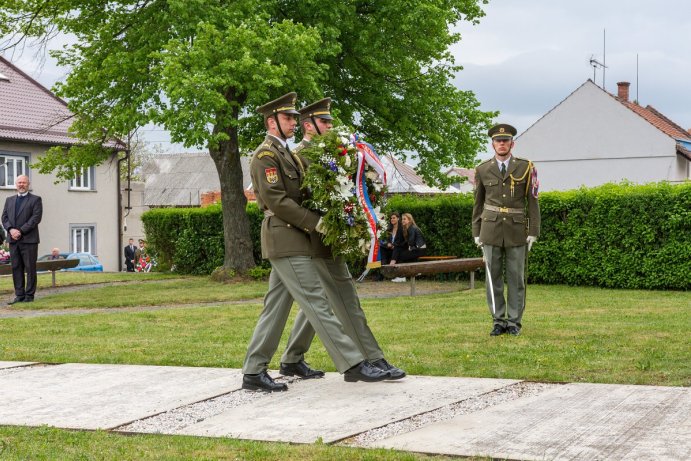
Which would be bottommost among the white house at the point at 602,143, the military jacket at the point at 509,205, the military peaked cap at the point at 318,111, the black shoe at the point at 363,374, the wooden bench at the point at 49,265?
the black shoe at the point at 363,374

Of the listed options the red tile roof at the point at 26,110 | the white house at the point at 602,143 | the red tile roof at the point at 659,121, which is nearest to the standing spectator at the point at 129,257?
the red tile roof at the point at 26,110

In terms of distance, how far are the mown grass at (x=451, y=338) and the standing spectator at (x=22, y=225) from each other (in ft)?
2.53

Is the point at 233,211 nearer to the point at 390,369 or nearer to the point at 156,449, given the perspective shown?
the point at 390,369

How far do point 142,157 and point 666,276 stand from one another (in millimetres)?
81144

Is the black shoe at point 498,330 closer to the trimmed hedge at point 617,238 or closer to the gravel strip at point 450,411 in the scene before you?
the gravel strip at point 450,411

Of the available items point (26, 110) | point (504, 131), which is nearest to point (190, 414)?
point (504, 131)

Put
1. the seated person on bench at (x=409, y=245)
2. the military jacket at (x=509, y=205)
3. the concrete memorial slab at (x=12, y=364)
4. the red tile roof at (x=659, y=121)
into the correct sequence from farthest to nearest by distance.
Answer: the red tile roof at (x=659, y=121)
the seated person on bench at (x=409, y=245)
the military jacket at (x=509, y=205)
the concrete memorial slab at (x=12, y=364)

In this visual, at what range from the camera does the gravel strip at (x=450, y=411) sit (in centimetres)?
542

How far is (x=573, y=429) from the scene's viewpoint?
5414mm

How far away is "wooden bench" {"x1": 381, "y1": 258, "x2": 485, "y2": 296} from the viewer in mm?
16891

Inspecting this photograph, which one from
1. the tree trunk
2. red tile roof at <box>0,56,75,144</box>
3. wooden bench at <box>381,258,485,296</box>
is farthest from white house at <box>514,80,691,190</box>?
wooden bench at <box>381,258,485,296</box>

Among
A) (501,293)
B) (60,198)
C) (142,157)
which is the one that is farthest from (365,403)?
(142,157)

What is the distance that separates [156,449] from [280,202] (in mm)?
2192

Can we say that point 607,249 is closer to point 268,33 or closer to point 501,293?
point 268,33
